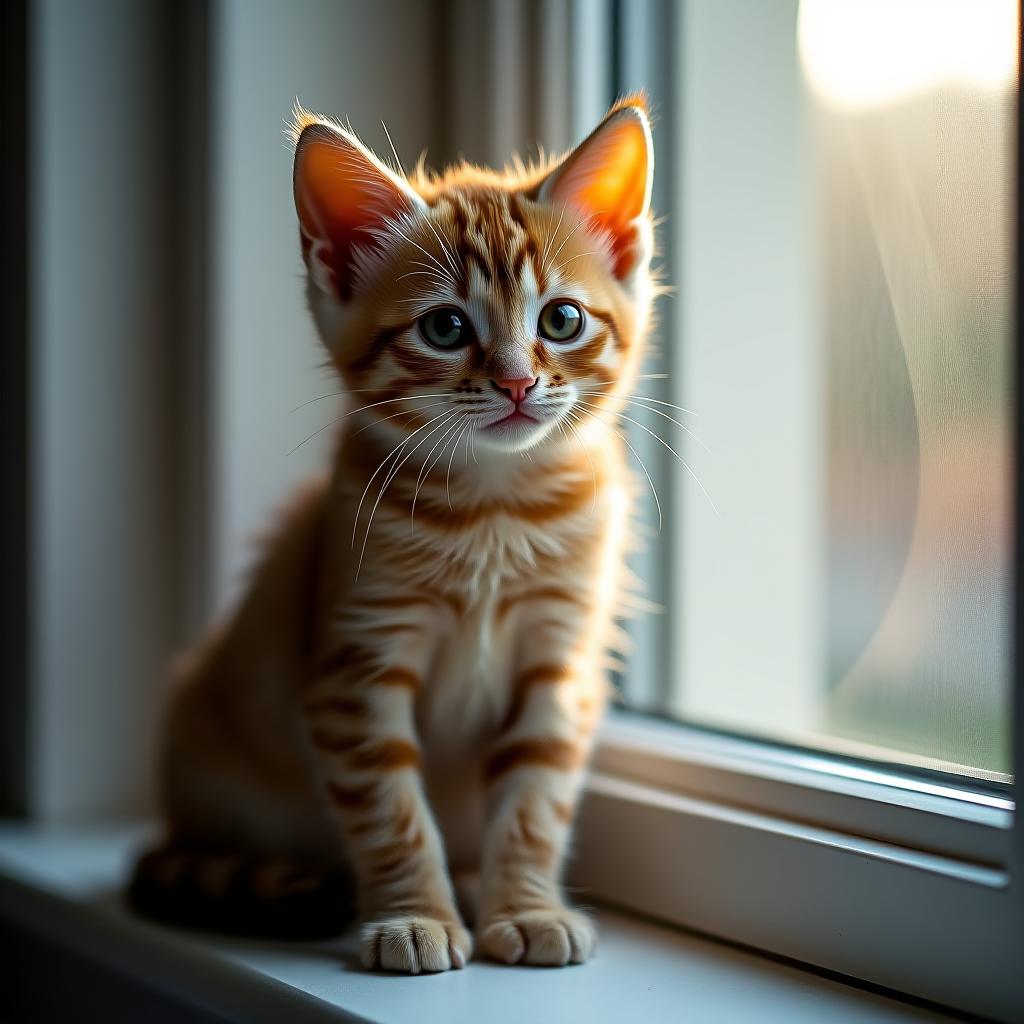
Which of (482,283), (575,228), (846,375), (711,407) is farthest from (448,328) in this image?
(711,407)

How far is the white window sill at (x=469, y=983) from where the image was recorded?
2.79ft

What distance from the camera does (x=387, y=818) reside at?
0.96 m

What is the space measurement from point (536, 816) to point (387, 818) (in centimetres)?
13

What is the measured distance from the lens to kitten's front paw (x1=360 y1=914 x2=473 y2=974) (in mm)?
894

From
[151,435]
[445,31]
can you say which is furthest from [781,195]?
[151,435]

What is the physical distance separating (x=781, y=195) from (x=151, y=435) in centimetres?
82

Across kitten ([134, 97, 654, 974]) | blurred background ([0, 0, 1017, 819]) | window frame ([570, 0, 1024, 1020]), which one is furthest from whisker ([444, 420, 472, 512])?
window frame ([570, 0, 1024, 1020])

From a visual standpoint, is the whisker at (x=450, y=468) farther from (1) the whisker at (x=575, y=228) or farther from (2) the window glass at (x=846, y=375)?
(2) the window glass at (x=846, y=375)

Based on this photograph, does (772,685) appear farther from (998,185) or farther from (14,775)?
(14,775)

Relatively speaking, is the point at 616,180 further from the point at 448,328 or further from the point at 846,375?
the point at 846,375

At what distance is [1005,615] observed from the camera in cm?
84

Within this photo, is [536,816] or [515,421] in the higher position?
[515,421]

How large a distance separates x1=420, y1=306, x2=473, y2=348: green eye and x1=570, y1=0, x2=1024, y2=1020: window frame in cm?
41

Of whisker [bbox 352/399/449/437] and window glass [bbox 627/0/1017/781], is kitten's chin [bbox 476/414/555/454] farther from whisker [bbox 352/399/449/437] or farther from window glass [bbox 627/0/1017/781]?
window glass [bbox 627/0/1017/781]
